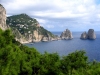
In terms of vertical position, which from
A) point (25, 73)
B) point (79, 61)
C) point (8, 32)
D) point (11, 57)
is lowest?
point (25, 73)

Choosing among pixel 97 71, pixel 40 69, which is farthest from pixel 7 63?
pixel 40 69

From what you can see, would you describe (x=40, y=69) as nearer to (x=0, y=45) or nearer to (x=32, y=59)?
(x=32, y=59)

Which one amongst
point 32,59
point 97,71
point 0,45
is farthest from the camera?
point 32,59

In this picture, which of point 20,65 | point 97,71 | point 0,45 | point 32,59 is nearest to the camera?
point 97,71

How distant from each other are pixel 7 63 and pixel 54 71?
14022 millimetres

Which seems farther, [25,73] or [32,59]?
[32,59]

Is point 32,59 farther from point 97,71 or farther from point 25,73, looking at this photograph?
point 97,71

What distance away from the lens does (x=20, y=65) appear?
35969mm

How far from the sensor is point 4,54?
931 inches

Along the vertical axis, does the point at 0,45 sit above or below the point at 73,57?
above

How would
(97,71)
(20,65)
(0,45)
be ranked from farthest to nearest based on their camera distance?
(20,65) < (0,45) < (97,71)

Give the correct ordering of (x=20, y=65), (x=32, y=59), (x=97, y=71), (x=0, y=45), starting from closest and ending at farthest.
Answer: (x=97, y=71)
(x=0, y=45)
(x=20, y=65)
(x=32, y=59)

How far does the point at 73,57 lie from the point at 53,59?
367cm

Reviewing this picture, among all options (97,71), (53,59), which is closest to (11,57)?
(97,71)
